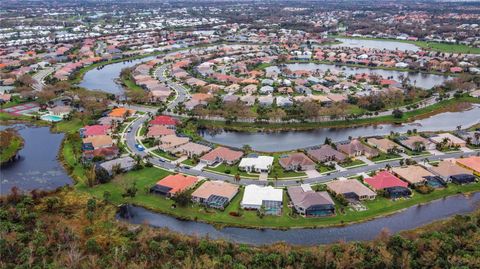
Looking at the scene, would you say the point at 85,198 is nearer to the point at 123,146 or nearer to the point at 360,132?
the point at 123,146

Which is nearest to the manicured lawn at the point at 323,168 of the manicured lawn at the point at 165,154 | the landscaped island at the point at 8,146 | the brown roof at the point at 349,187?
the brown roof at the point at 349,187

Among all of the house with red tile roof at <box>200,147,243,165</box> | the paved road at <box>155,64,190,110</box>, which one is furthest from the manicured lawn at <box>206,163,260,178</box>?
the paved road at <box>155,64,190,110</box>

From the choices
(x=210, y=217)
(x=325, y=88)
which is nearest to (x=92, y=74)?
(x=325, y=88)

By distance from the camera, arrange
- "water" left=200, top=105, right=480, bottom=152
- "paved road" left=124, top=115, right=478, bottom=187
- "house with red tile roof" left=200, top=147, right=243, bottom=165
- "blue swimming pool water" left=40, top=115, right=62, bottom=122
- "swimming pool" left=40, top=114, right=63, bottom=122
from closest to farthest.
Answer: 1. "paved road" left=124, top=115, right=478, bottom=187
2. "house with red tile roof" left=200, top=147, right=243, bottom=165
3. "water" left=200, top=105, right=480, bottom=152
4. "swimming pool" left=40, top=114, right=63, bottom=122
5. "blue swimming pool water" left=40, top=115, right=62, bottom=122

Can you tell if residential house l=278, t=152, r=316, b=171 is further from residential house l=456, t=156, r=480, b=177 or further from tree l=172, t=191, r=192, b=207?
residential house l=456, t=156, r=480, b=177

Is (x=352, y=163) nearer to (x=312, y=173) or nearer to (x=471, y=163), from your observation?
(x=312, y=173)

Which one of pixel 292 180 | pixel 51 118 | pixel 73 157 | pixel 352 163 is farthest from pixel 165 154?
pixel 51 118
